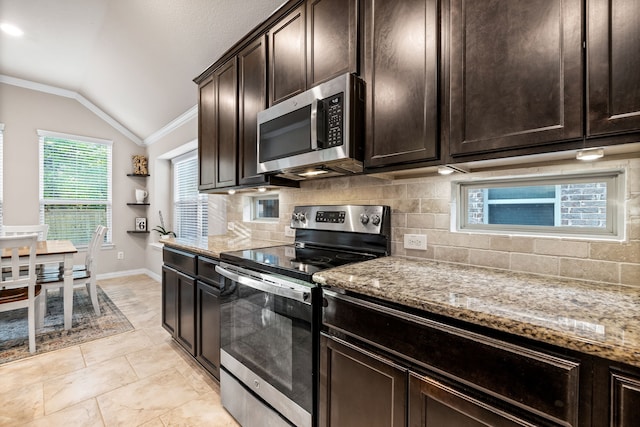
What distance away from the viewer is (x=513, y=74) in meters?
0.98

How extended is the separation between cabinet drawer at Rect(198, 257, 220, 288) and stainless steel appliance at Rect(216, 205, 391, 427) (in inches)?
5.7

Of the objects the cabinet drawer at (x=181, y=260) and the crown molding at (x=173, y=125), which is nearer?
the cabinet drawer at (x=181, y=260)

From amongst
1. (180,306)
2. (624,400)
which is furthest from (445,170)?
(180,306)

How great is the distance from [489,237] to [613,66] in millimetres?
737

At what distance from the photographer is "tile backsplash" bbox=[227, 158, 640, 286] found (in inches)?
40.1

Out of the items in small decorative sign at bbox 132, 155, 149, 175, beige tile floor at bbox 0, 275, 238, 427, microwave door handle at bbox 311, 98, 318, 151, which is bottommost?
beige tile floor at bbox 0, 275, 238, 427

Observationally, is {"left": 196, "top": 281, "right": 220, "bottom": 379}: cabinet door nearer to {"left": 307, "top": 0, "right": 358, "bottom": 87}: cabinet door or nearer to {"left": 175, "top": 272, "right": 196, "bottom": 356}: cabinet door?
{"left": 175, "top": 272, "right": 196, "bottom": 356}: cabinet door

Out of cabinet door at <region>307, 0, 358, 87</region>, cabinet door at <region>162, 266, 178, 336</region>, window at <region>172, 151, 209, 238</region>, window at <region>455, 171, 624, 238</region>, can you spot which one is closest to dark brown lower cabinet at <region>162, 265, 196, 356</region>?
cabinet door at <region>162, 266, 178, 336</region>

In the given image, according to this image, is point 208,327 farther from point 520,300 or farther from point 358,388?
point 520,300

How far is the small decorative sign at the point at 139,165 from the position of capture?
16.5 ft

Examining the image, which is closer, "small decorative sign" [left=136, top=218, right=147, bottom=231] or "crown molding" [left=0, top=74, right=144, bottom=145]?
"crown molding" [left=0, top=74, right=144, bottom=145]

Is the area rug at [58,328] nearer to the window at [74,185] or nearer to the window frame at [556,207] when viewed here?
the window at [74,185]

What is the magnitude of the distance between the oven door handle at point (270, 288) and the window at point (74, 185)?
4.43 m

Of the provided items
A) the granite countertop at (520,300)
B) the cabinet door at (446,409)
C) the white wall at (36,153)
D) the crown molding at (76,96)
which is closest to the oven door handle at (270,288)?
the granite countertop at (520,300)
